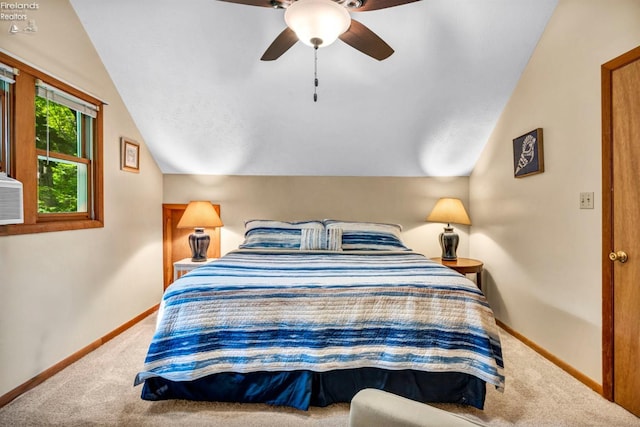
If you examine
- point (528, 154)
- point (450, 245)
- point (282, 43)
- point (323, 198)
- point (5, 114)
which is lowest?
point (450, 245)

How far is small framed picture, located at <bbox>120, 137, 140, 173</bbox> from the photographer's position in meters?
3.07

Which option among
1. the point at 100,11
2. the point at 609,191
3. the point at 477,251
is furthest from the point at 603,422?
the point at 100,11

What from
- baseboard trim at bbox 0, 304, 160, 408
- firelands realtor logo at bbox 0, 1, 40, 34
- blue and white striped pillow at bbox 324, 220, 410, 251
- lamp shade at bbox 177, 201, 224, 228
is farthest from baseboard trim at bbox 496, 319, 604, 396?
firelands realtor logo at bbox 0, 1, 40, 34

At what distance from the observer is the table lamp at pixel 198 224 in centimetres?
343

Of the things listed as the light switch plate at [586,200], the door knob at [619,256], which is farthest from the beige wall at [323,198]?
the door knob at [619,256]

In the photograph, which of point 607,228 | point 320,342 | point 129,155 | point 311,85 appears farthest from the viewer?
point 129,155

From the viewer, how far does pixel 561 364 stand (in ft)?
7.55

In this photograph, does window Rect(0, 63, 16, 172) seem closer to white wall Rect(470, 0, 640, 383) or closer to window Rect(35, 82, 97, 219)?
window Rect(35, 82, 97, 219)

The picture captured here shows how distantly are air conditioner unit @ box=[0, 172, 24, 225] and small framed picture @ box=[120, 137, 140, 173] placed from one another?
1255 mm

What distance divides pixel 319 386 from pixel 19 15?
2767 millimetres

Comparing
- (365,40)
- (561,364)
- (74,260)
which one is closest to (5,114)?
(74,260)

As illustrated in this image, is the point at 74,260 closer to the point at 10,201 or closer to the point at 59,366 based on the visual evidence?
the point at 59,366

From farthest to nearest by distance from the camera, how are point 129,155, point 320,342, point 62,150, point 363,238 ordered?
point 363,238 < point 129,155 < point 62,150 < point 320,342

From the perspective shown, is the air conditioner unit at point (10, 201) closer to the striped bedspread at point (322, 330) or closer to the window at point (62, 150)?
the window at point (62, 150)
